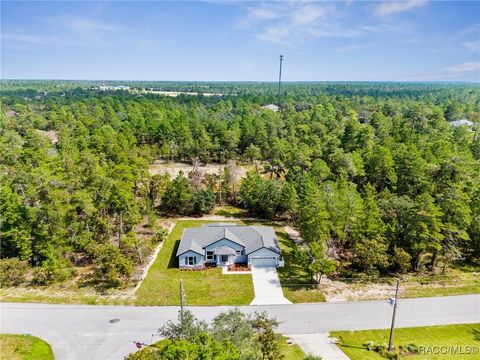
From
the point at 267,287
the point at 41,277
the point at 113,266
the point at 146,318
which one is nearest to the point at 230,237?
the point at 267,287

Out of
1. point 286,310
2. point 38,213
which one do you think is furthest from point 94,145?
point 286,310

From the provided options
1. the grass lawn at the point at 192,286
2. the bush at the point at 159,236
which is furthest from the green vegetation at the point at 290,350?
the bush at the point at 159,236

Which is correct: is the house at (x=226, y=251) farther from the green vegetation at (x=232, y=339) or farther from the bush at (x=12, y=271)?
the bush at (x=12, y=271)

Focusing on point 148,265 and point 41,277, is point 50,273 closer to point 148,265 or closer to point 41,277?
point 41,277

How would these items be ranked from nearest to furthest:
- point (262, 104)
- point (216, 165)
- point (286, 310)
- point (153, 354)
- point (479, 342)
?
point (153, 354) → point (479, 342) → point (286, 310) → point (216, 165) → point (262, 104)

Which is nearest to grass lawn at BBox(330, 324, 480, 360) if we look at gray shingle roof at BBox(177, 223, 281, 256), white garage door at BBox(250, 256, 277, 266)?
white garage door at BBox(250, 256, 277, 266)

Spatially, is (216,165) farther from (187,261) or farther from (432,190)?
(432,190)

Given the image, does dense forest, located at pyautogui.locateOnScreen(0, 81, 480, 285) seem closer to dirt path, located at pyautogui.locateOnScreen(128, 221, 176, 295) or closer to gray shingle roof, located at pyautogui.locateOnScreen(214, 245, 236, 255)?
dirt path, located at pyautogui.locateOnScreen(128, 221, 176, 295)
